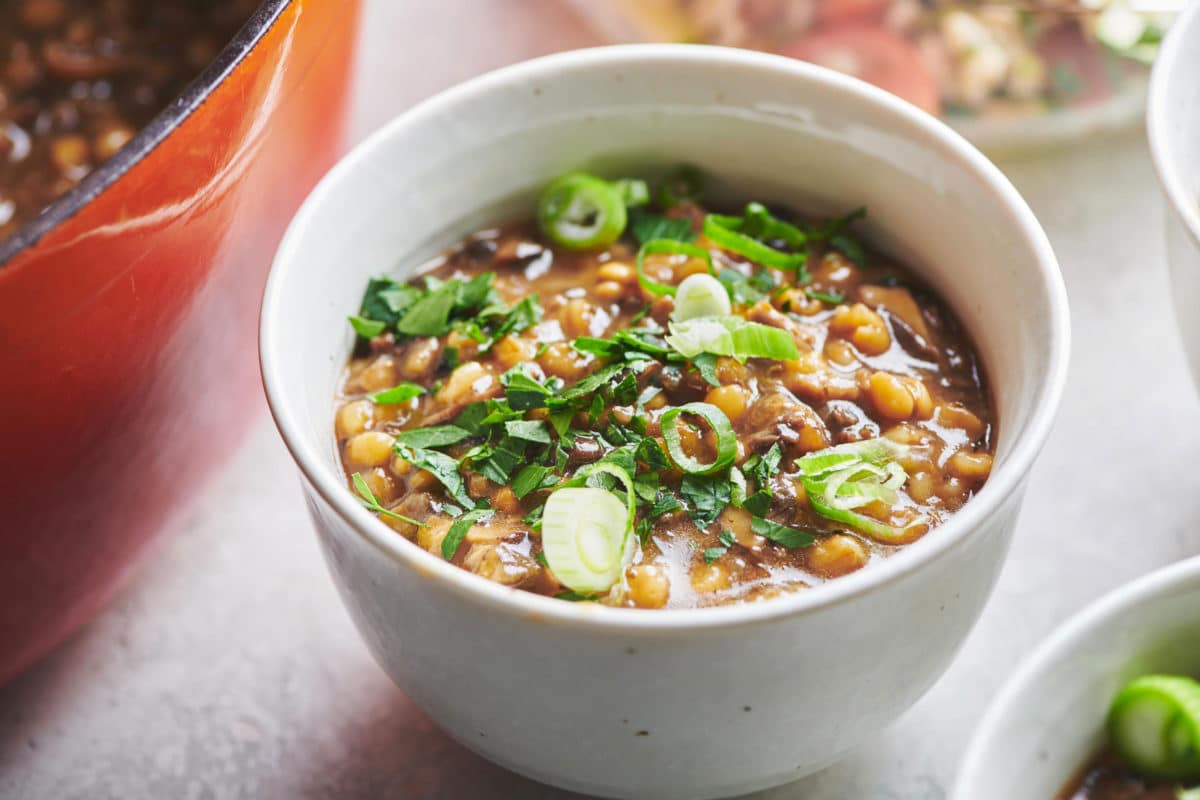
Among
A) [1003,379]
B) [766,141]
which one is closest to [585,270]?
[766,141]

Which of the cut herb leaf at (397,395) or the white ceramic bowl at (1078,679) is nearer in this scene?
the white ceramic bowl at (1078,679)

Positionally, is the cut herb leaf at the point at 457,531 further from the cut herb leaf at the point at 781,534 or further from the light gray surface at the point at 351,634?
the light gray surface at the point at 351,634

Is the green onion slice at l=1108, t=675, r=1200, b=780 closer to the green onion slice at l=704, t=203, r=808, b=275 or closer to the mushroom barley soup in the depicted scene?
the mushroom barley soup

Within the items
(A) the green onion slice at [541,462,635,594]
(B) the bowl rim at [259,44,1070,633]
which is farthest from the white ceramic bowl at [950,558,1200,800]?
(A) the green onion slice at [541,462,635,594]

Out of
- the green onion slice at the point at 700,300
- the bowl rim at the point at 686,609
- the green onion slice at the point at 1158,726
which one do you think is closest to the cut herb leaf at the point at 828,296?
the green onion slice at the point at 700,300

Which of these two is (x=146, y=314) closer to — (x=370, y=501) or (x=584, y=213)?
(x=370, y=501)

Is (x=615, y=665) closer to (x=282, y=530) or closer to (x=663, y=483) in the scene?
(x=663, y=483)
